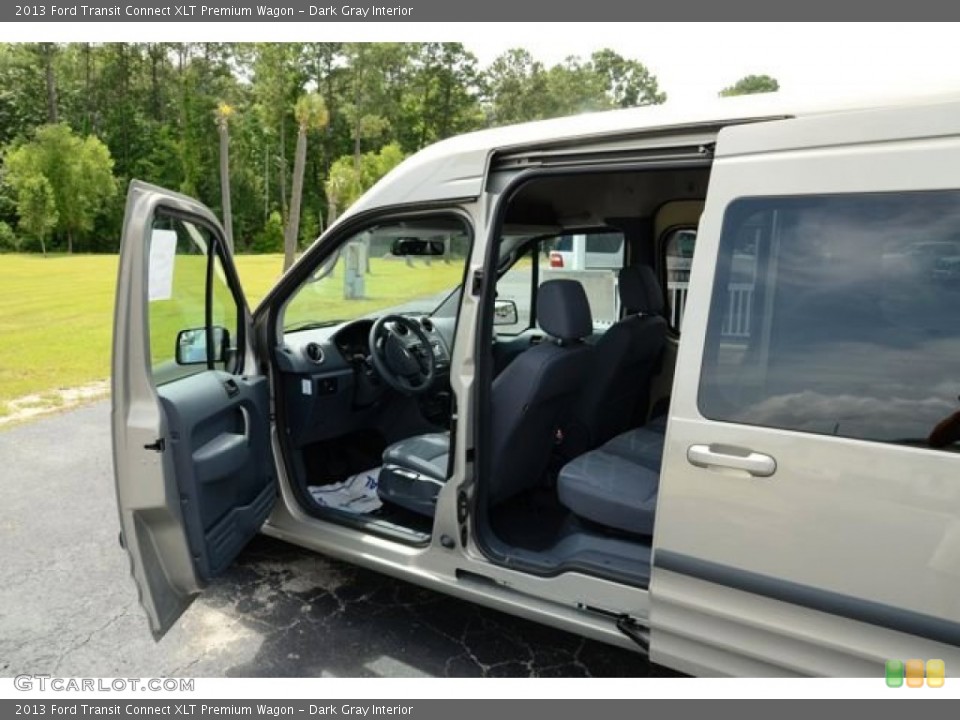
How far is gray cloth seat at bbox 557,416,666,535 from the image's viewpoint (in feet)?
8.22

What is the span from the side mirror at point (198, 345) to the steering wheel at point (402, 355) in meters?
0.85

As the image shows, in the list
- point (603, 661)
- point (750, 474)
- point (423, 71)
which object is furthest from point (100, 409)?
point (423, 71)

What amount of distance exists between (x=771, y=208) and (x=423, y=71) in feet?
140

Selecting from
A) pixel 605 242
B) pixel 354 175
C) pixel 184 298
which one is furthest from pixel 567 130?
pixel 354 175

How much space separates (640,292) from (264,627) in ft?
8.24

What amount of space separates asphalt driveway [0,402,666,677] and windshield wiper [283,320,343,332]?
1221 mm

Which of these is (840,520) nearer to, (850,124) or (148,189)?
(850,124)

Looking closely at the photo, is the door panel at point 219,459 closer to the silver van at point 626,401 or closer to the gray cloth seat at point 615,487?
the silver van at point 626,401

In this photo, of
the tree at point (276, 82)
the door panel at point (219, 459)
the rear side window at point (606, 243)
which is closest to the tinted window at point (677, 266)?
the rear side window at point (606, 243)

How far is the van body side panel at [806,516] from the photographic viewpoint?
1.61m

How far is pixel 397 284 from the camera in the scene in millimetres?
3926

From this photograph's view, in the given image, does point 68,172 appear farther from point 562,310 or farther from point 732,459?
point 732,459

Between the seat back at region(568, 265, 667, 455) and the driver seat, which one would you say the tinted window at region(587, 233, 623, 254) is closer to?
the seat back at region(568, 265, 667, 455)

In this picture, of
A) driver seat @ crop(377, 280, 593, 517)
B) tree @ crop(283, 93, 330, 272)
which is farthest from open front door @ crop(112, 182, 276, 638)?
tree @ crop(283, 93, 330, 272)
